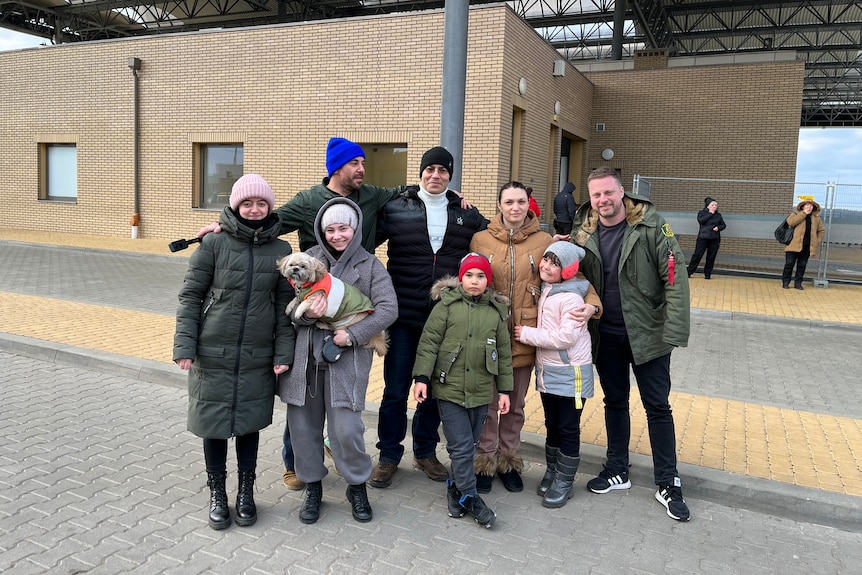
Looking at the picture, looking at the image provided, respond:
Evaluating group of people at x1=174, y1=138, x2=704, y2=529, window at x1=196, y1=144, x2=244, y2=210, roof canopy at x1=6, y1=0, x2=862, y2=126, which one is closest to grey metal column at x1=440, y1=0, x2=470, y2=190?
group of people at x1=174, y1=138, x2=704, y2=529

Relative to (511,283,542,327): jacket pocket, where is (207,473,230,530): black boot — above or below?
below

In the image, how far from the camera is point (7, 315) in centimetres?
798

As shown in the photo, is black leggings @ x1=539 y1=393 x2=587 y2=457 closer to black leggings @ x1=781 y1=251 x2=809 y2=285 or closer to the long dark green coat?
the long dark green coat

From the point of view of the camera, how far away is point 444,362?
3.54m

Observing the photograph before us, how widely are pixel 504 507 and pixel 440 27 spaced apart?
38.3ft

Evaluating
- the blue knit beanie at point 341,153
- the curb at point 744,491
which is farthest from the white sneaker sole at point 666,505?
the blue knit beanie at point 341,153

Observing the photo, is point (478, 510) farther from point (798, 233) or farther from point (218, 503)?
point (798, 233)

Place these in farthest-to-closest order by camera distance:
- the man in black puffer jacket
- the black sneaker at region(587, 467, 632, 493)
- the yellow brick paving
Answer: the yellow brick paving, the black sneaker at region(587, 467, 632, 493), the man in black puffer jacket

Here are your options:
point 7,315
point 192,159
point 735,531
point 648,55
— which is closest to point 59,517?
point 735,531

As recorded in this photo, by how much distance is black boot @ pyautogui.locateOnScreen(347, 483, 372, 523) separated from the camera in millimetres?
3504

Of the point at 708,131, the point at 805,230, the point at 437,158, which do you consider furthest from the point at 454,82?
the point at 708,131

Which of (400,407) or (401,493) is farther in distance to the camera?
(400,407)

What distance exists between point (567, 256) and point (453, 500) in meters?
1.51

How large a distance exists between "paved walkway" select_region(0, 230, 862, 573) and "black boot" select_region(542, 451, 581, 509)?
91mm
